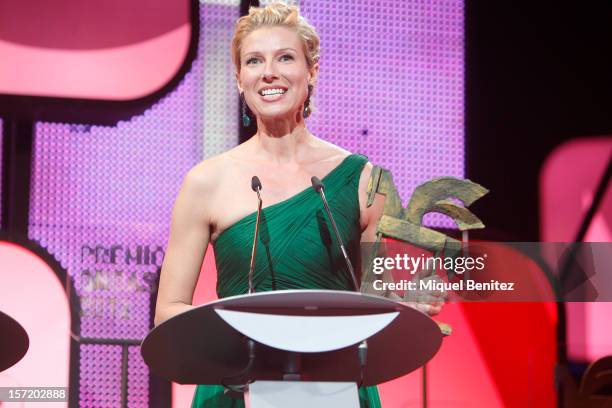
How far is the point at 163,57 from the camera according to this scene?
3.24 meters

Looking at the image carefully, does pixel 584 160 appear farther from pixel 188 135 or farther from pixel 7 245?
pixel 7 245

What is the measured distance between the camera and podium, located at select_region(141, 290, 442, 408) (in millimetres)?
1406

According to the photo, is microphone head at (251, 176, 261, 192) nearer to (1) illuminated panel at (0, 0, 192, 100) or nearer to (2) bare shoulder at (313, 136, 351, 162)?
(2) bare shoulder at (313, 136, 351, 162)

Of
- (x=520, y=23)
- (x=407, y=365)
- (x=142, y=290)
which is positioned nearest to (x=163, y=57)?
(x=142, y=290)

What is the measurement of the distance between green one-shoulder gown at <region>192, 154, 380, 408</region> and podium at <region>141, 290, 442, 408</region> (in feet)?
1.95

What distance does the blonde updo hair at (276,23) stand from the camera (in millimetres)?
2348

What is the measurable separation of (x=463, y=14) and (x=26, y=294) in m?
1.86

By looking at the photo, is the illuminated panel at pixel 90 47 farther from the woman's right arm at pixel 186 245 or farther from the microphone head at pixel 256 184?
the microphone head at pixel 256 184

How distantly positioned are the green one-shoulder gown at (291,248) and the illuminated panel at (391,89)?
103 centimetres

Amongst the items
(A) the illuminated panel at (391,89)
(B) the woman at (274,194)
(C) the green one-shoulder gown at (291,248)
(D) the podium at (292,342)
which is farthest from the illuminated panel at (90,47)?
(D) the podium at (292,342)

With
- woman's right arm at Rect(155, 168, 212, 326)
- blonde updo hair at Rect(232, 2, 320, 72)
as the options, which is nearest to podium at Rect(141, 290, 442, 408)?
woman's right arm at Rect(155, 168, 212, 326)

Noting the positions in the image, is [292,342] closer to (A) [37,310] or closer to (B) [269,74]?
(B) [269,74]

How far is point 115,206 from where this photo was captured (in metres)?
3.11

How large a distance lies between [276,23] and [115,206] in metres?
1.05
